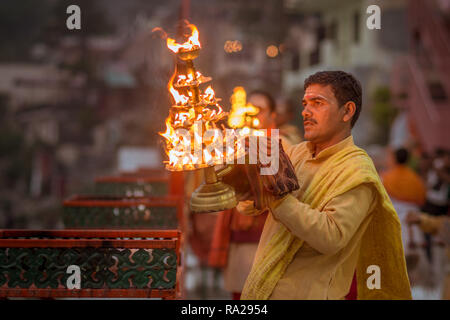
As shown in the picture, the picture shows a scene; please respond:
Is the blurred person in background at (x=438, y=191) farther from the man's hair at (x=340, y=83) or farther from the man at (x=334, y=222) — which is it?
the man's hair at (x=340, y=83)

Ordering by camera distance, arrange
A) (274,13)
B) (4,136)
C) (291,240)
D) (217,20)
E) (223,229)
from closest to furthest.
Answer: (291,240)
(223,229)
(274,13)
(217,20)
(4,136)

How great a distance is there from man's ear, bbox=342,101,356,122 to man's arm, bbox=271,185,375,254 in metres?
0.31

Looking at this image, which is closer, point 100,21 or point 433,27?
point 433,27

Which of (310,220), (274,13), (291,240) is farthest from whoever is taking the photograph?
(274,13)

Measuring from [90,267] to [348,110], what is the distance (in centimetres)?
151

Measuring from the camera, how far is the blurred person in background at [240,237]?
3.95m

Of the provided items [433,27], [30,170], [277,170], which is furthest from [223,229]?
[30,170]

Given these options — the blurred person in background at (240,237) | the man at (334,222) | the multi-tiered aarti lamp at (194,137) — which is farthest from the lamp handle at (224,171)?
the blurred person in background at (240,237)

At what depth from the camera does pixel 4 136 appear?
75.4 ft

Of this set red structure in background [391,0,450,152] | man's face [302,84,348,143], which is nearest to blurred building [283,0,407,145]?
red structure in background [391,0,450,152]

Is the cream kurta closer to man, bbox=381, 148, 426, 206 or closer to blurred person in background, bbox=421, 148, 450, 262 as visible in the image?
blurred person in background, bbox=421, 148, 450, 262

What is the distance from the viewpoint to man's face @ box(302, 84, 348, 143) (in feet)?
6.99
